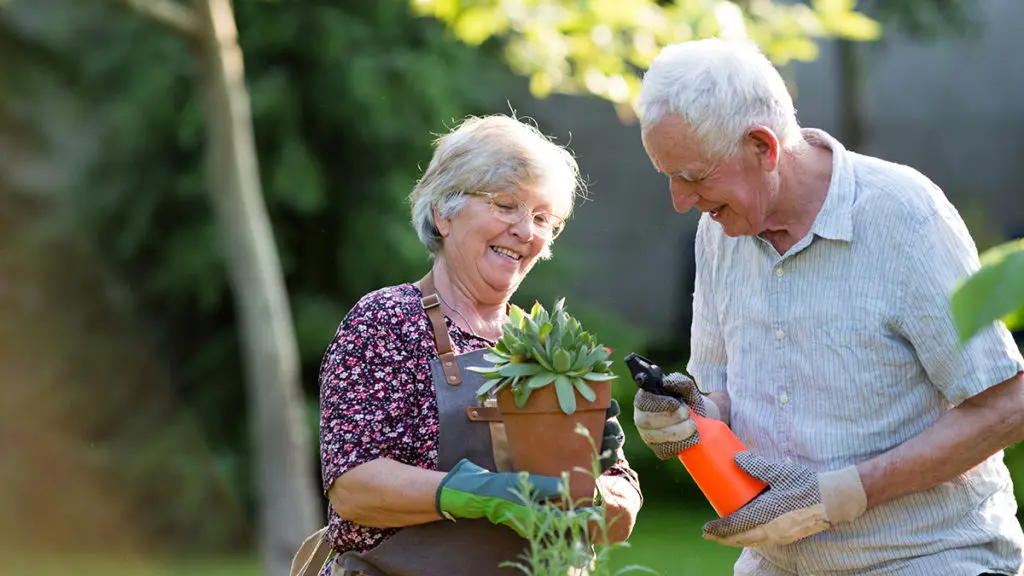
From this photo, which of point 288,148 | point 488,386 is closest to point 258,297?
point 288,148

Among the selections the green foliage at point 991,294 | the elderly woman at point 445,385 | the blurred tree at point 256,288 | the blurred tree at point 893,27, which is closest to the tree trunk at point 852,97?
the blurred tree at point 893,27

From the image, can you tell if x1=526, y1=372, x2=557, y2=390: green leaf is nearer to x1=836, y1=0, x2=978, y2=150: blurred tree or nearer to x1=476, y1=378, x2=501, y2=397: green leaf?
x1=476, y1=378, x2=501, y2=397: green leaf

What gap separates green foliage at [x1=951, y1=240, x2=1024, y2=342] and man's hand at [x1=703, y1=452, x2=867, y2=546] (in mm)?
1290

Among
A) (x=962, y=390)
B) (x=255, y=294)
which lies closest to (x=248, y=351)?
(x=255, y=294)

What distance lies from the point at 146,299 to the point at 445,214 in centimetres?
792

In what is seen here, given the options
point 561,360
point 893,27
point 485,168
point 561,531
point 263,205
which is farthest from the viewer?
point 893,27

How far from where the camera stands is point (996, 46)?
1055 centimetres

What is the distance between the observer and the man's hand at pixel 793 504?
2188mm

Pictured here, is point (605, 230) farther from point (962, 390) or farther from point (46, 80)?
point (962, 390)

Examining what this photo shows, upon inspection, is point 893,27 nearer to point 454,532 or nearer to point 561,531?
point 454,532

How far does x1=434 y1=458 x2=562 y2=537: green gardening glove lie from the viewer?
6.75ft

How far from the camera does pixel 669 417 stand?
90.2 inches

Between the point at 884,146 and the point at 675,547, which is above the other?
the point at 884,146

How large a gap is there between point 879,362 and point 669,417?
0.38 m
